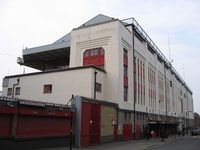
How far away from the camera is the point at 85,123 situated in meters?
30.1

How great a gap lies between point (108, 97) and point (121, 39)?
878 cm

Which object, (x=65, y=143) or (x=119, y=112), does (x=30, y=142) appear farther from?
(x=119, y=112)

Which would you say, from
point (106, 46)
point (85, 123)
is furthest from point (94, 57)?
point (85, 123)

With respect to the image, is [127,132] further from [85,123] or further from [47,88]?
[85,123]

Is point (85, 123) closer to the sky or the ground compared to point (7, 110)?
closer to the ground

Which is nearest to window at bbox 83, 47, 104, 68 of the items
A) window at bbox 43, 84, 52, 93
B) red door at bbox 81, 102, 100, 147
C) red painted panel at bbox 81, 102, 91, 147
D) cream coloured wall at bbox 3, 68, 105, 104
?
cream coloured wall at bbox 3, 68, 105, 104

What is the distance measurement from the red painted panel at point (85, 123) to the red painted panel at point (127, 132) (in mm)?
11815

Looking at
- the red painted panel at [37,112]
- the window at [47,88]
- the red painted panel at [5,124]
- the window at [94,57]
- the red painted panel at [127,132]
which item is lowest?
the red painted panel at [127,132]

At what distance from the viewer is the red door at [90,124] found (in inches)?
1166

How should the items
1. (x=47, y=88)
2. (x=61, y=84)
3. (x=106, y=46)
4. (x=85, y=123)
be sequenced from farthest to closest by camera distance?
(x=106, y=46) → (x=47, y=88) → (x=61, y=84) → (x=85, y=123)

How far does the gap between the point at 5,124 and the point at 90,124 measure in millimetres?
11183

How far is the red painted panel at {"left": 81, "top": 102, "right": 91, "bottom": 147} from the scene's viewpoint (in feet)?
96.4

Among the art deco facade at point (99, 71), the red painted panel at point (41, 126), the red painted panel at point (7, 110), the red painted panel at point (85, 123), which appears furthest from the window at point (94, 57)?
the red painted panel at point (7, 110)

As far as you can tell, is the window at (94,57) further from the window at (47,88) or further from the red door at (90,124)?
the red door at (90,124)
